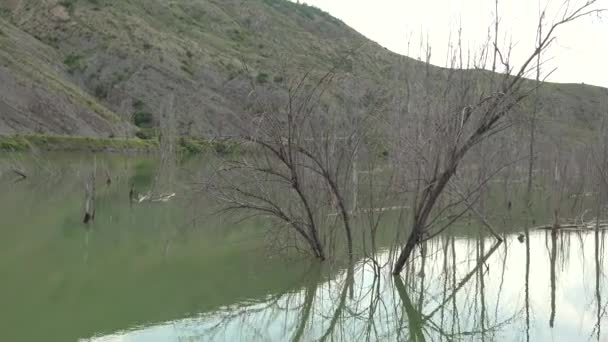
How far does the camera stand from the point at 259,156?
11.9 meters

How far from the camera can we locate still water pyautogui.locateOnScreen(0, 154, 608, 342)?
8734 millimetres

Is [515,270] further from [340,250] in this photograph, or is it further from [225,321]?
[225,321]

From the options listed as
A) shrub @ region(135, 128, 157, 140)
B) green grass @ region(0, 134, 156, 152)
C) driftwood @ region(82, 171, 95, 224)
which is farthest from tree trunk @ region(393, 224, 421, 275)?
shrub @ region(135, 128, 157, 140)

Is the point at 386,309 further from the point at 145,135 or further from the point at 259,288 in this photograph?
the point at 145,135

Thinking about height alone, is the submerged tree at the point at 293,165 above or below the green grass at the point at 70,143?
below

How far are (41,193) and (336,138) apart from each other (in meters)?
16.2

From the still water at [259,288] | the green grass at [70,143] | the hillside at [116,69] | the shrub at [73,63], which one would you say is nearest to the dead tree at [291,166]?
the still water at [259,288]

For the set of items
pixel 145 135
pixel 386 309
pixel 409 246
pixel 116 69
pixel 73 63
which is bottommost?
pixel 386 309

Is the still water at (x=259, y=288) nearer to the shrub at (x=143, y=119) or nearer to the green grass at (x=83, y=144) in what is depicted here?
the green grass at (x=83, y=144)

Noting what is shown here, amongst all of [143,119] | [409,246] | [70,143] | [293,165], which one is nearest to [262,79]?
[70,143]

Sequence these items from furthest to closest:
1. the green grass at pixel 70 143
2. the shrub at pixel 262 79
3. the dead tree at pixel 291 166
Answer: the green grass at pixel 70 143
the shrub at pixel 262 79
the dead tree at pixel 291 166

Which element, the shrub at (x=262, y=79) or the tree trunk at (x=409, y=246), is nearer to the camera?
the tree trunk at (x=409, y=246)

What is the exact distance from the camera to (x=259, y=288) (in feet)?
35.6

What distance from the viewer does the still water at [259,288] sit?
8.73 metres
